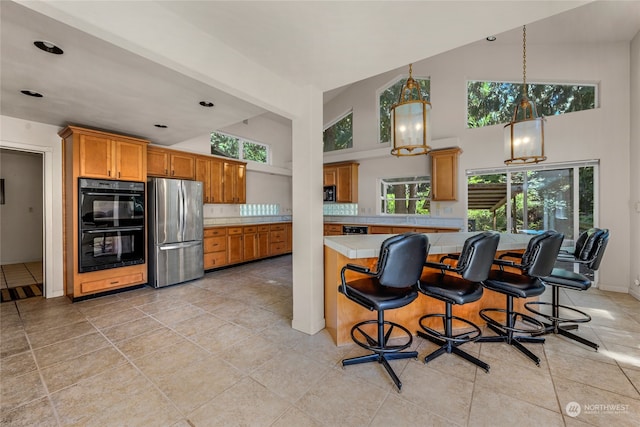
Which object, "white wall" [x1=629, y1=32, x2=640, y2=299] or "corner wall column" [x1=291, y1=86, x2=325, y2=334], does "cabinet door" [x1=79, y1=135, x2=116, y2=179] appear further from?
"white wall" [x1=629, y1=32, x2=640, y2=299]

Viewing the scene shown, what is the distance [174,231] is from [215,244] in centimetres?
94

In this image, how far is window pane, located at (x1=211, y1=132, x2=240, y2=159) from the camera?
18.4ft

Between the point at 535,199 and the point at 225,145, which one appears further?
the point at 225,145

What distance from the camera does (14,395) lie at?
1690mm

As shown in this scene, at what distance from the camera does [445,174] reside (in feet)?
15.7

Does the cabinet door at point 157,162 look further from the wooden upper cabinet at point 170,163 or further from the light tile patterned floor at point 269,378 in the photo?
the light tile patterned floor at point 269,378

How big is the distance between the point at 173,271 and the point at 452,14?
14.7 feet

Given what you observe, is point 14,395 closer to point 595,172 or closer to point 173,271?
point 173,271

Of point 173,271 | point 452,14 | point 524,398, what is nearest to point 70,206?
point 173,271

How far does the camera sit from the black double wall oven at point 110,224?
132 inches

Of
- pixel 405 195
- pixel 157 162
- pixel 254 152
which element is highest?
pixel 254 152

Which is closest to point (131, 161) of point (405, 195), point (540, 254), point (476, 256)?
point (476, 256)

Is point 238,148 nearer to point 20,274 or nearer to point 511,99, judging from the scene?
point 20,274

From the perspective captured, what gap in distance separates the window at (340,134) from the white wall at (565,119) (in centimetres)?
150
